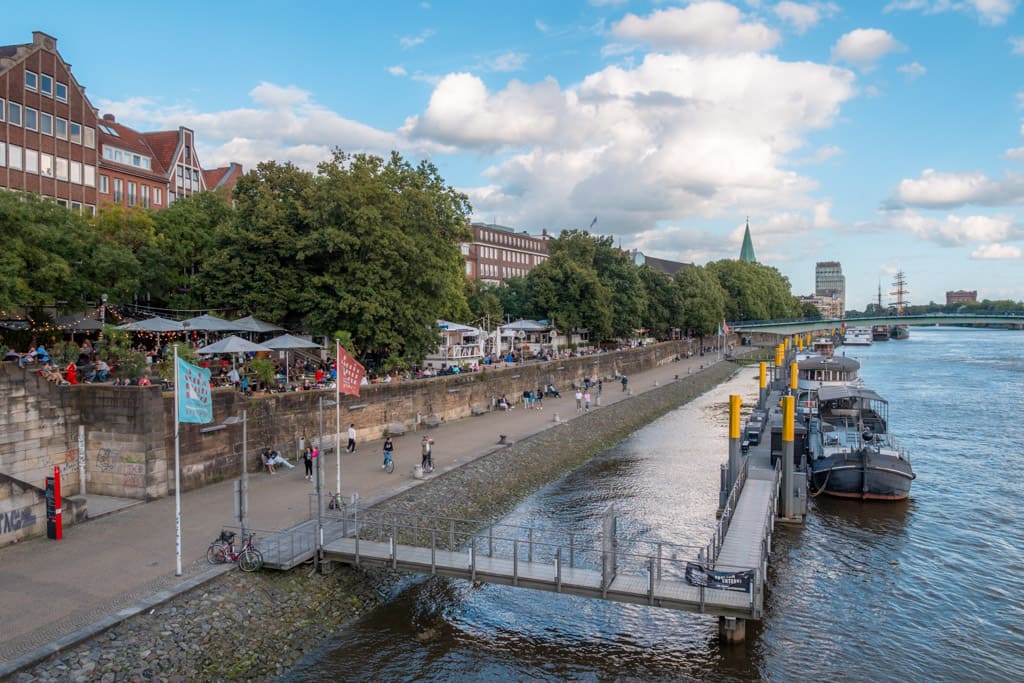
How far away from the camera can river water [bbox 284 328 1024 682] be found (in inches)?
642

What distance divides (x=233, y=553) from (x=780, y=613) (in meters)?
14.2

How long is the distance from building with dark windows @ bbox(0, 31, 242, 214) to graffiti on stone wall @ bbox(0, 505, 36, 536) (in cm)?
2606

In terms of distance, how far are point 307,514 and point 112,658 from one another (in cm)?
863

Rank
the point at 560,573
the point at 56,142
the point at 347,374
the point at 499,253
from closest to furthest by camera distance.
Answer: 1. the point at 560,573
2. the point at 347,374
3. the point at 56,142
4. the point at 499,253

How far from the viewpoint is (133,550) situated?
62.0 feet

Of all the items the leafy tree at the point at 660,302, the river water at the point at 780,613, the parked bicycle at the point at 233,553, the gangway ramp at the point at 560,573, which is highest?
the leafy tree at the point at 660,302

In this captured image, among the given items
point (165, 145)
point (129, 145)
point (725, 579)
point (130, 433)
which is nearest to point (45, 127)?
point (129, 145)

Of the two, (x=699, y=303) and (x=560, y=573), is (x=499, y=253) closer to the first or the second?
(x=699, y=303)

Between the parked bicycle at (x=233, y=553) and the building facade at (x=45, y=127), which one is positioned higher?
the building facade at (x=45, y=127)

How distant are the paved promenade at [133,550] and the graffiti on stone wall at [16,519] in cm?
52

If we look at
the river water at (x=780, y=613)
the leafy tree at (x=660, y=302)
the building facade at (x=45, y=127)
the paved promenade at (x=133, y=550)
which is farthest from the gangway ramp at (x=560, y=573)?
the leafy tree at (x=660, y=302)

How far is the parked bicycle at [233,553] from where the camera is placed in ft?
58.0

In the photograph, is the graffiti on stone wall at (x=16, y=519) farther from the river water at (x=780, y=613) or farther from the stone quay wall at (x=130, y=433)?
the river water at (x=780, y=613)

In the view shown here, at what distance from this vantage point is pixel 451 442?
119 ft
